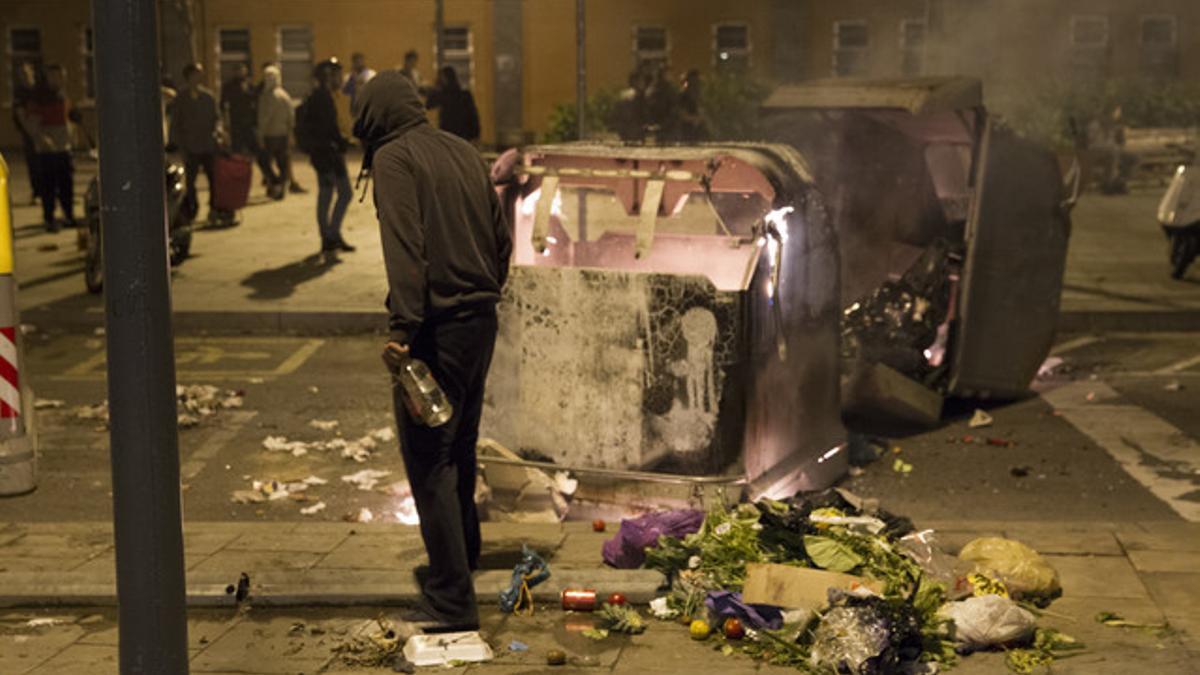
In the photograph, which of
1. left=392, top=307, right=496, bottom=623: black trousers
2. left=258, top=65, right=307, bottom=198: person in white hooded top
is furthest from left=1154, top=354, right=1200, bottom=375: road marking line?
left=258, top=65, right=307, bottom=198: person in white hooded top

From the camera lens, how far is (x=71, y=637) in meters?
5.79

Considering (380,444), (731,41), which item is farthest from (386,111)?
(731,41)

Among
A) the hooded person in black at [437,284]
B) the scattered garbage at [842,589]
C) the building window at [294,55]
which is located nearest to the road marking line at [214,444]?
the hooded person in black at [437,284]

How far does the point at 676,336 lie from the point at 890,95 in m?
3.61

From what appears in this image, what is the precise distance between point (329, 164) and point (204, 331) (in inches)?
110

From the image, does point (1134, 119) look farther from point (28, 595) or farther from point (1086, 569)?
point (28, 595)

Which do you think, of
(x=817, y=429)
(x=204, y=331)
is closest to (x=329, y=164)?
(x=204, y=331)

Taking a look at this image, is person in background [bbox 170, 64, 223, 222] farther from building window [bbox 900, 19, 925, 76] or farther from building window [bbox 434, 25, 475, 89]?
building window [bbox 900, 19, 925, 76]

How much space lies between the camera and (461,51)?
29750 millimetres

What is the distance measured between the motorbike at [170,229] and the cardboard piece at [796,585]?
→ 859cm

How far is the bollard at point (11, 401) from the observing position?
5926mm

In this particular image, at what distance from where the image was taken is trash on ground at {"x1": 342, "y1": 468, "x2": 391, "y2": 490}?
324 inches

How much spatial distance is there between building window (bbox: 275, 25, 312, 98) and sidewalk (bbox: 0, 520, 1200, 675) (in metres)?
23.7

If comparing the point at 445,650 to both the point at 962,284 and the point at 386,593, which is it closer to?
the point at 386,593
